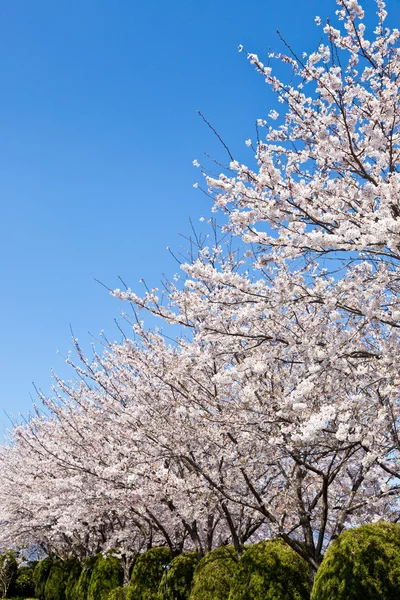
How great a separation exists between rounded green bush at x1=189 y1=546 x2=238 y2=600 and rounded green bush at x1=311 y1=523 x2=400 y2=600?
110 inches

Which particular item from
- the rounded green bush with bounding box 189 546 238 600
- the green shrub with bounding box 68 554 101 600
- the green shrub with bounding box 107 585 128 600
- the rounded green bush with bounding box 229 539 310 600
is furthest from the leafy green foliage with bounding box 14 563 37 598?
the rounded green bush with bounding box 229 539 310 600

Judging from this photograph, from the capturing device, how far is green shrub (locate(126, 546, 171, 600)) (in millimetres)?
12977

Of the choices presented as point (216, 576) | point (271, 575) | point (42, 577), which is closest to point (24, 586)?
point (42, 577)

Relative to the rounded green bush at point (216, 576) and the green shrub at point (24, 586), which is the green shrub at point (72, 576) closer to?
the green shrub at point (24, 586)

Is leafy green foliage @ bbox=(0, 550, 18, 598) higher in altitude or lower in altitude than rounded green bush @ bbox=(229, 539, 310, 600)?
lower

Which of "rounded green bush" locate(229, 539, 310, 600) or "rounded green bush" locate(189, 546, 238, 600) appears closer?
"rounded green bush" locate(229, 539, 310, 600)

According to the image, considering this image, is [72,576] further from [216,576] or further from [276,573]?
[276,573]

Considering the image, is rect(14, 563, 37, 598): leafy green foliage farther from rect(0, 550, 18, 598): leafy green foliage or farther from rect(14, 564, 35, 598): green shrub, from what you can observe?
rect(0, 550, 18, 598): leafy green foliage

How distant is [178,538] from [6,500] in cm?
1081

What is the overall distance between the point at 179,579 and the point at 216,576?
91.3 inches

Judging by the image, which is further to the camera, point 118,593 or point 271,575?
point 118,593

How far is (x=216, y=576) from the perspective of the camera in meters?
10.1

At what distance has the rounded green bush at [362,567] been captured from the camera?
720 centimetres

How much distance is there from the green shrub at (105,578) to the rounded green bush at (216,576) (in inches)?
261
